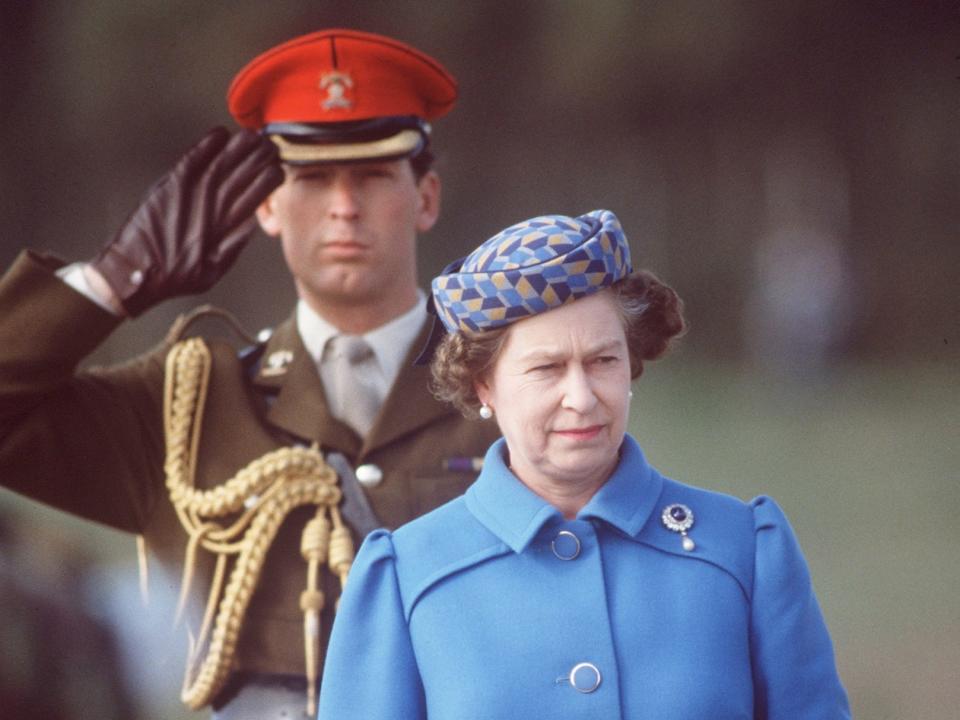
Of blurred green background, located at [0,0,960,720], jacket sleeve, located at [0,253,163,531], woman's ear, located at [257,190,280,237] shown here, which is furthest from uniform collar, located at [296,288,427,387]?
blurred green background, located at [0,0,960,720]

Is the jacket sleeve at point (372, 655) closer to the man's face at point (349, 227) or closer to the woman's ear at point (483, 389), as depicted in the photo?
the woman's ear at point (483, 389)

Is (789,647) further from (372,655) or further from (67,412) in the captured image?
(67,412)

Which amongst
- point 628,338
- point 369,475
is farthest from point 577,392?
point 369,475

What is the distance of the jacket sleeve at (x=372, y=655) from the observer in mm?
1450

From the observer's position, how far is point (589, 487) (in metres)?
1.50

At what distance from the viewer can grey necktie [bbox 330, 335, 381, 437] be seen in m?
2.26

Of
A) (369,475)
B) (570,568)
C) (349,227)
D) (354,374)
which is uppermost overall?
(349,227)

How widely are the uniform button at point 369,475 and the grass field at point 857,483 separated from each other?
2.70 ft

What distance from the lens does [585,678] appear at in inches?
55.0

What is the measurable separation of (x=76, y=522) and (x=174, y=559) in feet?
2.67

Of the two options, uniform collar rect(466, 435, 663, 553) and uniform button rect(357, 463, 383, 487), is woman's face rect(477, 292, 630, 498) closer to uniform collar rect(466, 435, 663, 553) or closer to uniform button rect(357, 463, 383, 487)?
uniform collar rect(466, 435, 663, 553)

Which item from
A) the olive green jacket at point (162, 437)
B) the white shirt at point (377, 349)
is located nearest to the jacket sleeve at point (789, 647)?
the olive green jacket at point (162, 437)

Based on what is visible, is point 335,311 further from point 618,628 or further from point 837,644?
point 837,644

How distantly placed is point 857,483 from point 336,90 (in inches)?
61.5
